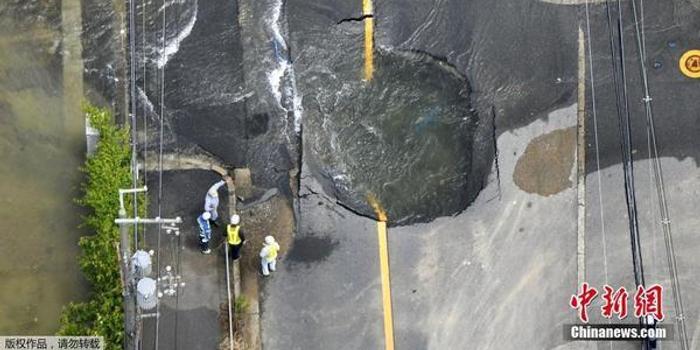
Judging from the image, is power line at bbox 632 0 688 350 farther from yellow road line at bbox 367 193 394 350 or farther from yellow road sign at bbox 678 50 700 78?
yellow road line at bbox 367 193 394 350

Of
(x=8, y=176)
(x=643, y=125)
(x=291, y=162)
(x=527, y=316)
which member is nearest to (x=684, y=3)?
(x=643, y=125)

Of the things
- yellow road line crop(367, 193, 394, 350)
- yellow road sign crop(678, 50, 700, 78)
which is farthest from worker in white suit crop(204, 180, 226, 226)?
yellow road sign crop(678, 50, 700, 78)

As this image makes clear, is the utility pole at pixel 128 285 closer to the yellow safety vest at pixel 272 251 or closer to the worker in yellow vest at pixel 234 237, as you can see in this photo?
the worker in yellow vest at pixel 234 237

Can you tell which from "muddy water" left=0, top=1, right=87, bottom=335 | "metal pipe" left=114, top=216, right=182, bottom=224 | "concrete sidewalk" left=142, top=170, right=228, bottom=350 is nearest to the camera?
"metal pipe" left=114, top=216, right=182, bottom=224

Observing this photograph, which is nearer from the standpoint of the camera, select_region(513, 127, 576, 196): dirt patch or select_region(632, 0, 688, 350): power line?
select_region(632, 0, 688, 350): power line

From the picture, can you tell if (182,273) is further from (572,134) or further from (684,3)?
(684,3)

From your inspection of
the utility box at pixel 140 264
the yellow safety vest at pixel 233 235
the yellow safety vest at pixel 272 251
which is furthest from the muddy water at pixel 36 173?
the yellow safety vest at pixel 272 251
